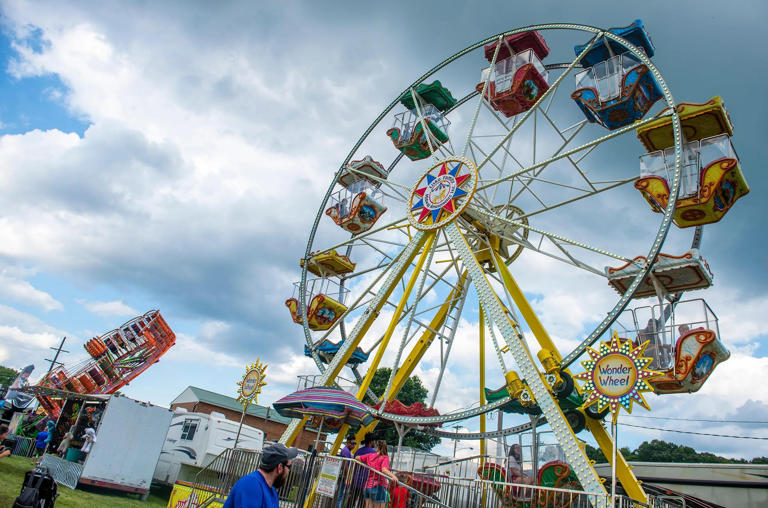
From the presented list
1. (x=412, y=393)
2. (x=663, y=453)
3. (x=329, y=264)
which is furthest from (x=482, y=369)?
(x=663, y=453)

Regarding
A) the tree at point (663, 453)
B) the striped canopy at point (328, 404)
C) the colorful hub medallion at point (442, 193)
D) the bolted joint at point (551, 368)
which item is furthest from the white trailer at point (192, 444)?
the tree at point (663, 453)

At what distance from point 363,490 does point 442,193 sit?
865cm

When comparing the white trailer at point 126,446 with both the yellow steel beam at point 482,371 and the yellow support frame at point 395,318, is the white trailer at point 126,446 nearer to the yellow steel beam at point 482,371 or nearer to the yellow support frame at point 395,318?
the yellow support frame at point 395,318

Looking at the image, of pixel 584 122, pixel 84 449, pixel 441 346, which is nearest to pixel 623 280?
pixel 584 122

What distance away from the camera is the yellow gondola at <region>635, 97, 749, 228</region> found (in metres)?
10.7

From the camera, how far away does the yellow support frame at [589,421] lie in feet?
31.2

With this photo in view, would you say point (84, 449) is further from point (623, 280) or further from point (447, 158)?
point (623, 280)

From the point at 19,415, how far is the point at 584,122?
1042 inches

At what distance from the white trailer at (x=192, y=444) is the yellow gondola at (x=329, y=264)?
20.9 ft

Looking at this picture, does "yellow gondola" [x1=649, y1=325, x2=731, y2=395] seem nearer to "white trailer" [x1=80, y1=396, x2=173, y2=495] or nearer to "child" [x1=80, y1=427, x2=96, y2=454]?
"white trailer" [x1=80, y1=396, x2=173, y2=495]

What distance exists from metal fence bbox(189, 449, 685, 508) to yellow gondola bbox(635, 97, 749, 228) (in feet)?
19.3

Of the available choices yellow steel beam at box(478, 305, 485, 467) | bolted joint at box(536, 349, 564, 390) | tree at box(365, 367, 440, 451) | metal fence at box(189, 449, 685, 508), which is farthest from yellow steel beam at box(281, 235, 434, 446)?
tree at box(365, 367, 440, 451)

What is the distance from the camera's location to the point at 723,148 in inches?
429

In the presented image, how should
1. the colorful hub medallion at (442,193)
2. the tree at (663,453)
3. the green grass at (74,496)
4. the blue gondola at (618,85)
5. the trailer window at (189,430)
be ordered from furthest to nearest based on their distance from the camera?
the tree at (663,453), the trailer window at (189,430), the colorful hub medallion at (442,193), the blue gondola at (618,85), the green grass at (74,496)
